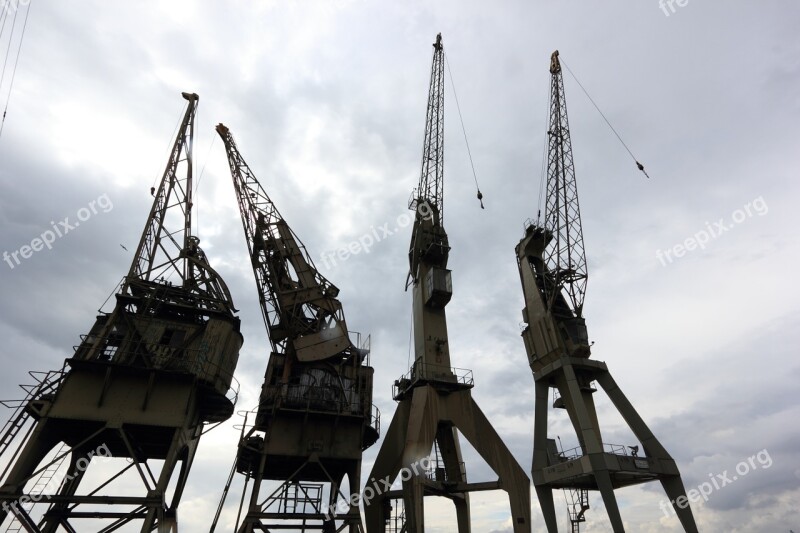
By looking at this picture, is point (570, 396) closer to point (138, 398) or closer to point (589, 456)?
A: point (589, 456)

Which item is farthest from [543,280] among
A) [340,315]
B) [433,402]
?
[340,315]

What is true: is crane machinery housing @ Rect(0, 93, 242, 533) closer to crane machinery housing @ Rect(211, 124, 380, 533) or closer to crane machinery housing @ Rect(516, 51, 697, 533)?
crane machinery housing @ Rect(211, 124, 380, 533)

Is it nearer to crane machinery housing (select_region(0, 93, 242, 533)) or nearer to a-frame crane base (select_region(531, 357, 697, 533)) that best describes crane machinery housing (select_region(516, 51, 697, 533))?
a-frame crane base (select_region(531, 357, 697, 533))

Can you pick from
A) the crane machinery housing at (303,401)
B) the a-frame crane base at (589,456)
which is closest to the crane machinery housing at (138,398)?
the crane machinery housing at (303,401)

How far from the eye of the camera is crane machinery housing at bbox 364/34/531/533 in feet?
87.1

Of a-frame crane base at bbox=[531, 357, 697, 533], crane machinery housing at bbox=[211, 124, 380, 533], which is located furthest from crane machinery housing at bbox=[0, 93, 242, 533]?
a-frame crane base at bbox=[531, 357, 697, 533]

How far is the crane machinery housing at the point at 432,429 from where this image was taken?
87.1ft

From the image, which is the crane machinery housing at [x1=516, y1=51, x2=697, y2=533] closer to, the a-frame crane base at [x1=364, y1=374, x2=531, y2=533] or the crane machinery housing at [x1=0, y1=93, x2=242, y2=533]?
the a-frame crane base at [x1=364, y1=374, x2=531, y2=533]

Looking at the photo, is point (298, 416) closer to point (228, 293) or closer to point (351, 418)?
point (351, 418)

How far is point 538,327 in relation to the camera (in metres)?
33.0

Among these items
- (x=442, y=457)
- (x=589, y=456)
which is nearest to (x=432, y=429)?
(x=442, y=457)

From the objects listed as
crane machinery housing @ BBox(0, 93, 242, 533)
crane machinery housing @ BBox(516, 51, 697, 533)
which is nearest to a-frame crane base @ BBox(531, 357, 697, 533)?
crane machinery housing @ BBox(516, 51, 697, 533)

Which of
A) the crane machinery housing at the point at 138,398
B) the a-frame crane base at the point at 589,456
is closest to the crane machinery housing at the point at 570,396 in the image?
the a-frame crane base at the point at 589,456

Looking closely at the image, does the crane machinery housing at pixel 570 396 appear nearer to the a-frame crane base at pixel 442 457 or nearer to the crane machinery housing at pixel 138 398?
the a-frame crane base at pixel 442 457
